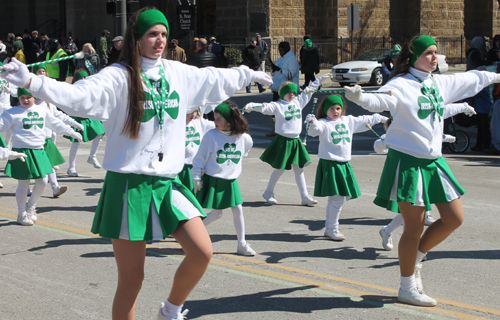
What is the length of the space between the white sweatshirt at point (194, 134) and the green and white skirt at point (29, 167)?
1.82m

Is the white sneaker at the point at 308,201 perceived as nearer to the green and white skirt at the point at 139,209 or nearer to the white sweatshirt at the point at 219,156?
the white sweatshirt at the point at 219,156

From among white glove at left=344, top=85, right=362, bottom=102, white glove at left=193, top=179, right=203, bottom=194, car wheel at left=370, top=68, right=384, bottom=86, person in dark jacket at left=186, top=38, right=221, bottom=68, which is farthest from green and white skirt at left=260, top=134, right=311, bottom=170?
car wheel at left=370, top=68, right=384, bottom=86

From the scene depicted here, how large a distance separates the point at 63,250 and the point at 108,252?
47 cm

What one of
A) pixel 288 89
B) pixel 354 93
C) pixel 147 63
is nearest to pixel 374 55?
pixel 288 89

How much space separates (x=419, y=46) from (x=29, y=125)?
4.85 meters

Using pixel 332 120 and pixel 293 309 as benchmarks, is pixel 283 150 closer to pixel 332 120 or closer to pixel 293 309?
pixel 332 120

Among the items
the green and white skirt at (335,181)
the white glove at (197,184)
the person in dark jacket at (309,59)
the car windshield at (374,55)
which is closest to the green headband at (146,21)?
the white glove at (197,184)

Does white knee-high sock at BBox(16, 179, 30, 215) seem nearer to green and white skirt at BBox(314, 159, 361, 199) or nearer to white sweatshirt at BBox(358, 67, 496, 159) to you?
green and white skirt at BBox(314, 159, 361, 199)

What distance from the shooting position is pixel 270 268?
5.86 metres

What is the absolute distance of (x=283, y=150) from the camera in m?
8.45

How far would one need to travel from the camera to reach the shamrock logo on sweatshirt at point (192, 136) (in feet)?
23.2

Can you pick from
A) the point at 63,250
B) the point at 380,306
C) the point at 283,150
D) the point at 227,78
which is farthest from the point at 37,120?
the point at 380,306

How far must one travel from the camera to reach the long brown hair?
3.54 metres

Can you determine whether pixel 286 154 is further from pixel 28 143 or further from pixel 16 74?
pixel 16 74
